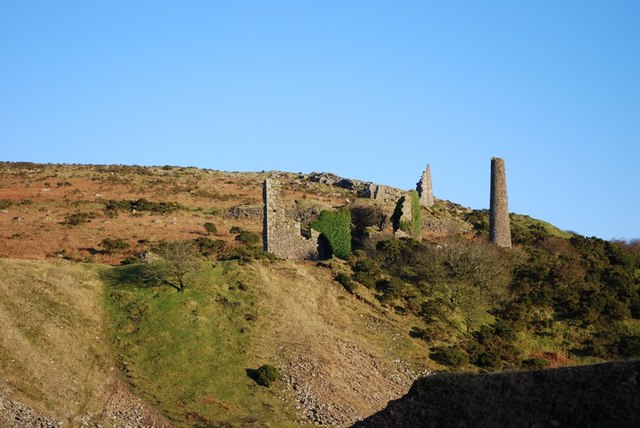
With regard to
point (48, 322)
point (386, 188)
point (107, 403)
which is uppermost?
point (386, 188)

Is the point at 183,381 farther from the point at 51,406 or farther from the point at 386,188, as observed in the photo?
the point at 386,188

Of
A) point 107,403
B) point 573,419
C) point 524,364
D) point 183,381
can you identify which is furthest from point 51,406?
point 524,364

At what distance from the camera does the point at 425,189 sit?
98500 mm

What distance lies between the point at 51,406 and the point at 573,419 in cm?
2288

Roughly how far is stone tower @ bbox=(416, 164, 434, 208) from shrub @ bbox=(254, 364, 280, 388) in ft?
176

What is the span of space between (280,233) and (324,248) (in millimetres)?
5437

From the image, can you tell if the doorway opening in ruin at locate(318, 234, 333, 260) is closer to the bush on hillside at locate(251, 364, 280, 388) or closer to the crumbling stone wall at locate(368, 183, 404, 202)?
the bush on hillside at locate(251, 364, 280, 388)

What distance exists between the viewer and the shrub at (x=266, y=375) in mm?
44219

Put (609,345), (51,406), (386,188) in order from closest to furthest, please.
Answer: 1. (51,406)
2. (609,345)
3. (386,188)

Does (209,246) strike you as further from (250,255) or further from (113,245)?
(250,255)

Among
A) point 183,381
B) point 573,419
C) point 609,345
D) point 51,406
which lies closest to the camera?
point 573,419

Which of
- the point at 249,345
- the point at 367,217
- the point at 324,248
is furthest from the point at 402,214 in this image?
the point at 249,345

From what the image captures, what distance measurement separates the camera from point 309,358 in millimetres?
47156

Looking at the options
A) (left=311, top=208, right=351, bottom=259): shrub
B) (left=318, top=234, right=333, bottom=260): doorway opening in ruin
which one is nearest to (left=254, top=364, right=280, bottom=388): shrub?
(left=318, top=234, right=333, bottom=260): doorway opening in ruin
